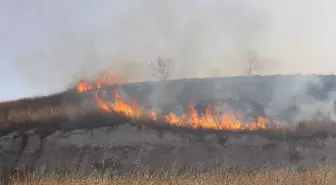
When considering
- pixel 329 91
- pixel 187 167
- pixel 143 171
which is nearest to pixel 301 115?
pixel 329 91

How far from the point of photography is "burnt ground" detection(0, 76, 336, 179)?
26.7 metres

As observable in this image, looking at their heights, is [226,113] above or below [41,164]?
above

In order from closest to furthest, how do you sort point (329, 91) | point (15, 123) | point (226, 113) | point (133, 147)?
point (133, 147) → point (15, 123) → point (226, 113) → point (329, 91)

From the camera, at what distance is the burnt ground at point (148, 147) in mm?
26734

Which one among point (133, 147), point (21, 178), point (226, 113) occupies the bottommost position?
point (21, 178)

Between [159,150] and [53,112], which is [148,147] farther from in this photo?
[53,112]

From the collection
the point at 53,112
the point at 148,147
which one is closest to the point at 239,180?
the point at 148,147

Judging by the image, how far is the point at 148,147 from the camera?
27500 millimetres

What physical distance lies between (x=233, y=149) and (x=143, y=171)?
4988 millimetres

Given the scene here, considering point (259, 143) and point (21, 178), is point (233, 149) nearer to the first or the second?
point (259, 143)

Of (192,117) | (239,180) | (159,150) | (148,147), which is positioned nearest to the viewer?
(239,180)

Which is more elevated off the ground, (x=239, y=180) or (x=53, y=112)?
(x=53, y=112)

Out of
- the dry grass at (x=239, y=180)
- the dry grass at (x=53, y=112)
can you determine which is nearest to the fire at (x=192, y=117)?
the dry grass at (x=53, y=112)

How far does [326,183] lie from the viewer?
20.0 m
